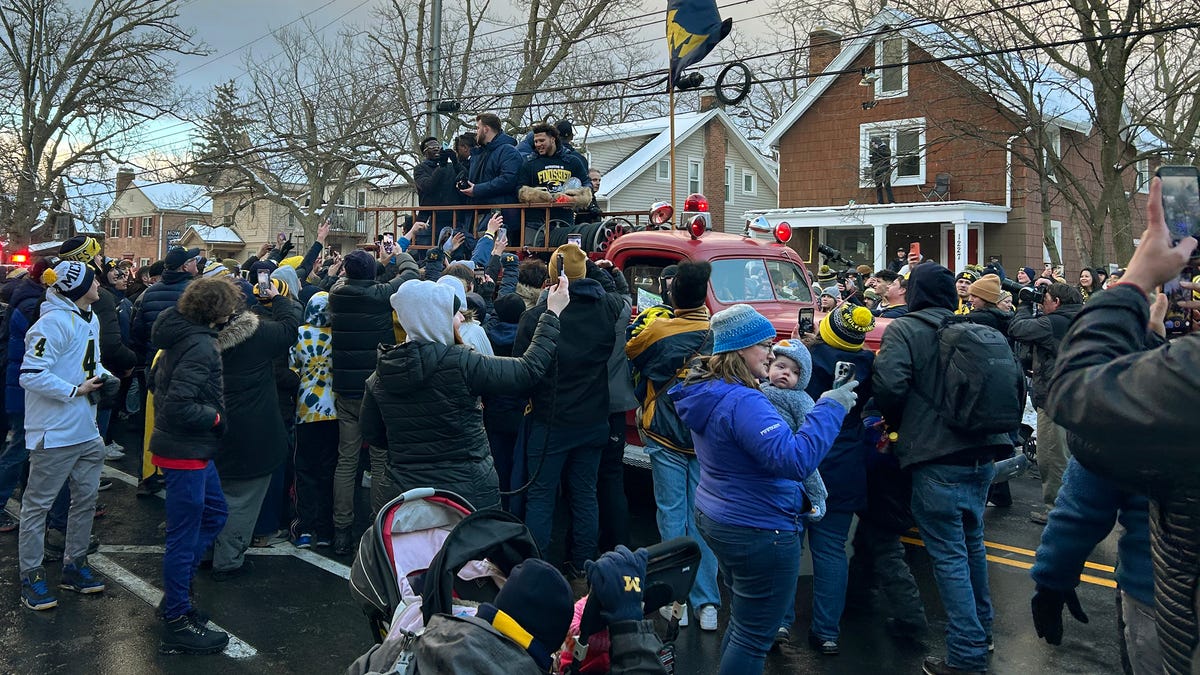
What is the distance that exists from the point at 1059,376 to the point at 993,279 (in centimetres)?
549

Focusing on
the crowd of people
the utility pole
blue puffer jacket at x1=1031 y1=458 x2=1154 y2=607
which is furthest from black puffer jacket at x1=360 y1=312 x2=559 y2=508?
the utility pole

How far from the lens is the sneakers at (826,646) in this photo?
5.19 metres

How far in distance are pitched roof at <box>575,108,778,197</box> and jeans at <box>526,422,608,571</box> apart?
25970mm

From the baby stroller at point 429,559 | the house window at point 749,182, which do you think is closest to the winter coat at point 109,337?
the baby stroller at point 429,559

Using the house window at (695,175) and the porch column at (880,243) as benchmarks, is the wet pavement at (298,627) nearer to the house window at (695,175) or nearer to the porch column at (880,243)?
the porch column at (880,243)

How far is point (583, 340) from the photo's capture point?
5.94 metres

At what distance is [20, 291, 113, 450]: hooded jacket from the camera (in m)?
5.53

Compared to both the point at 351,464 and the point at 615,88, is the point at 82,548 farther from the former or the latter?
the point at 615,88

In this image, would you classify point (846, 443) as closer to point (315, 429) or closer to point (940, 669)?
point (940, 669)

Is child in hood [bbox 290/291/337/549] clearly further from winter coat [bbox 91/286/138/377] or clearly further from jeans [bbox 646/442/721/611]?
jeans [bbox 646/442/721/611]

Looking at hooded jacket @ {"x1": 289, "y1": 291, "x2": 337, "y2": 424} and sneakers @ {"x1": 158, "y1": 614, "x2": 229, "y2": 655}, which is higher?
hooded jacket @ {"x1": 289, "y1": 291, "x2": 337, "y2": 424}

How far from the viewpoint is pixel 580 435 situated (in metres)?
6.02

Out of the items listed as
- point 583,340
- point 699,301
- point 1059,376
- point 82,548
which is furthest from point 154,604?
point 1059,376

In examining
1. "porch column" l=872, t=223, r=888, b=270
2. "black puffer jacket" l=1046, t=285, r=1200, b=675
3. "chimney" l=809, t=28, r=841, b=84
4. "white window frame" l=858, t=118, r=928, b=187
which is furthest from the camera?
"chimney" l=809, t=28, r=841, b=84
